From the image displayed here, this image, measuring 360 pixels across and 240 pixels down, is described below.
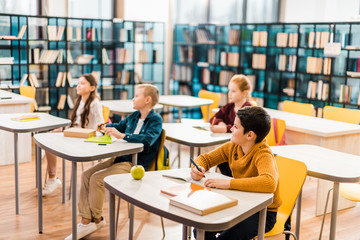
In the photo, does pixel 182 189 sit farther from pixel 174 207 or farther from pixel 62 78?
pixel 62 78

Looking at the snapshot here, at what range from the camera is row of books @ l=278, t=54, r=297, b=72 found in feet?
23.5

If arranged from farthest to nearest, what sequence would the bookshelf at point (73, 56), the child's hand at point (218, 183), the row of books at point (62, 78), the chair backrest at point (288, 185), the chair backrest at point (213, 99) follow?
the row of books at point (62, 78)
the bookshelf at point (73, 56)
the chair backrest at point (213, 99)
the chair backrest at point (288, 185)
the child's hand at point (218, 183)

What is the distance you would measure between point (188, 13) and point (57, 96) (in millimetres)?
3385

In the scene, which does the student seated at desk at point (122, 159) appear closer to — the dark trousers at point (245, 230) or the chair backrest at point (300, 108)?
the dark trousers at point (245, 230)

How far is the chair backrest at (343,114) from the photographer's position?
15.8 feet

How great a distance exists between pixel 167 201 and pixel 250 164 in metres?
0.62

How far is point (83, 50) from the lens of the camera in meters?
7.70

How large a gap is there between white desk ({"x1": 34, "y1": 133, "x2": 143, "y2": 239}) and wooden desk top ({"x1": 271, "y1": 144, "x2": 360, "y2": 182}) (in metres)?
1.11

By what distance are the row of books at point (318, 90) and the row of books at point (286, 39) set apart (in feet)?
2.24

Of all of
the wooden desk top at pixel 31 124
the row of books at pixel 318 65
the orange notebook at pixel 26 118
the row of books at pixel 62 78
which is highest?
the row of books at pixel 318 65

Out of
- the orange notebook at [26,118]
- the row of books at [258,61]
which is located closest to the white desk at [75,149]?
the orange notebook at [26,118]

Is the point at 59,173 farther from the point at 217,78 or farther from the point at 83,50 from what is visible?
the point at 217,78

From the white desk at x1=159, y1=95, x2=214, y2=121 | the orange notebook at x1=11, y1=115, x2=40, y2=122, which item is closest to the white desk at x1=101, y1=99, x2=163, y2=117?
the white desk at x1=159, y1=95, x2=214, y2=121

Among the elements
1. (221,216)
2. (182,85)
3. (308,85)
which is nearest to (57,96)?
(182,85)
